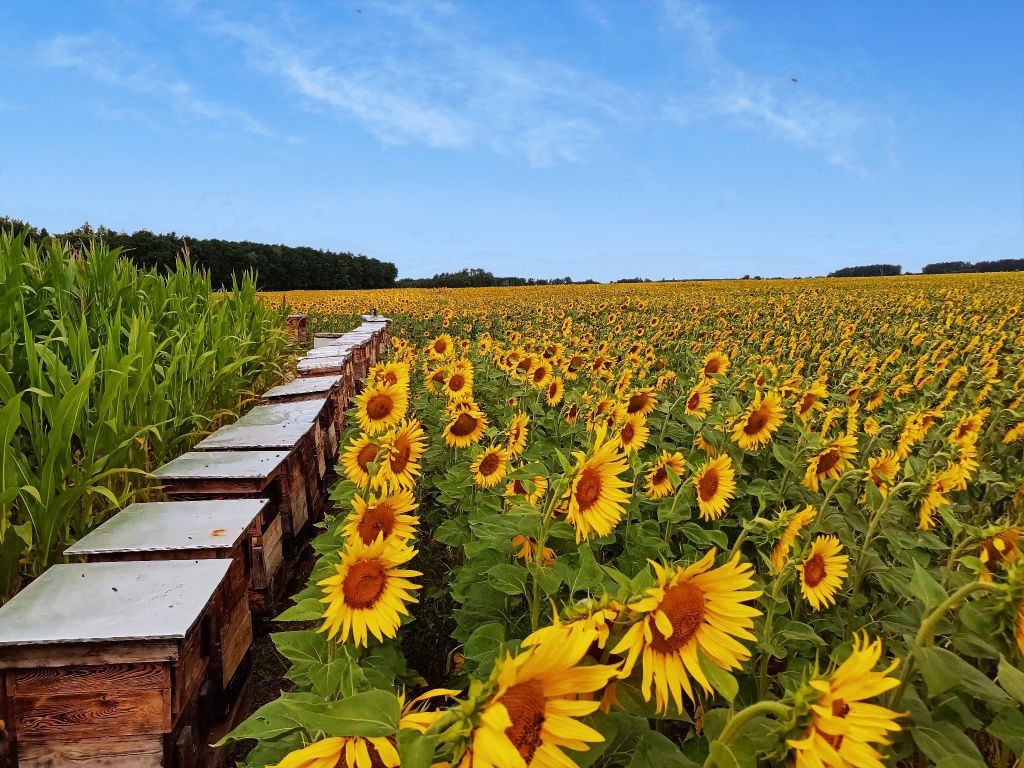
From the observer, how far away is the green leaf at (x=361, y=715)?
69cm

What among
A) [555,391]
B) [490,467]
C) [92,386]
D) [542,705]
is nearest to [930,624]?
[542,705]

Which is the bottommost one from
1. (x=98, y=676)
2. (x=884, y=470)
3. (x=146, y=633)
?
(x=98, y=676)

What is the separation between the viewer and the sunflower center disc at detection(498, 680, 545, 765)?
2.13ft

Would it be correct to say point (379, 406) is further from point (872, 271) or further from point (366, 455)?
point (872, 271)

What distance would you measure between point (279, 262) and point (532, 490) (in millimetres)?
46421

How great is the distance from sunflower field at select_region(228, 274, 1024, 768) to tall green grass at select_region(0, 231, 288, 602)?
36.5 inches

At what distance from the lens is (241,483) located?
2514 mm

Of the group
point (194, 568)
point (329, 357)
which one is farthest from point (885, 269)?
point (194, 568)

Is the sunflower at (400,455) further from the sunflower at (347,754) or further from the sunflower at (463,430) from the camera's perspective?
the sunflower at (347,754)

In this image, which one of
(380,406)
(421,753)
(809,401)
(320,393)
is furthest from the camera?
(320,393)

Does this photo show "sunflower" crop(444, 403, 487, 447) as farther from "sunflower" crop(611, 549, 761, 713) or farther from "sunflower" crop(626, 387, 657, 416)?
"sunflower" crop(611, 549, 761, 713)

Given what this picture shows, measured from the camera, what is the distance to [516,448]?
2627mm

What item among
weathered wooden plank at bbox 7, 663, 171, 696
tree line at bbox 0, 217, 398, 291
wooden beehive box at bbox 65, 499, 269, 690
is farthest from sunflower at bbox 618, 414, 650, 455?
tree line at bbox 0, 217, 398, 291

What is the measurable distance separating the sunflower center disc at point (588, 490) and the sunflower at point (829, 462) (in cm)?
137
